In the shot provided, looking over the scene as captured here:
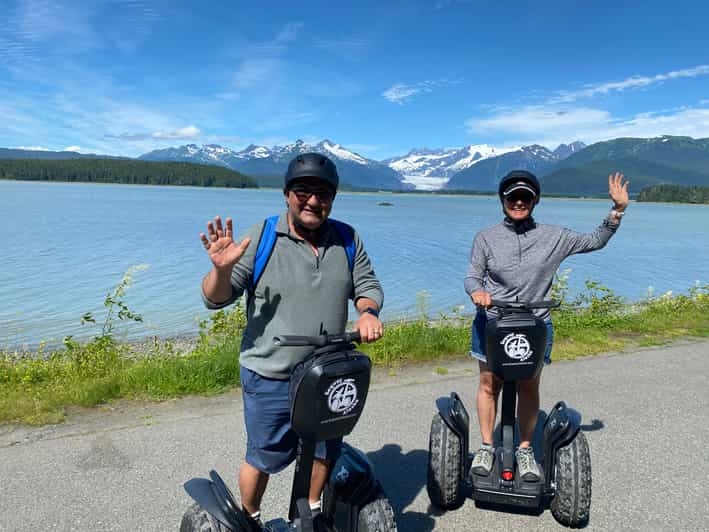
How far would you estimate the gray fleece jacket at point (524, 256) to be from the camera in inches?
132

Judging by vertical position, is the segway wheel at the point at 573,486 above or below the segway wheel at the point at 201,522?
below

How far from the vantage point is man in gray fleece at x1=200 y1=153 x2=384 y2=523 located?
2.29 metres

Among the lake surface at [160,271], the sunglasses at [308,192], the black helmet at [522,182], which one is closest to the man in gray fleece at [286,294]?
the sunglasses at [308,192]

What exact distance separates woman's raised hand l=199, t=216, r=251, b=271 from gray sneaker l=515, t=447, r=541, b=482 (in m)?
2.33

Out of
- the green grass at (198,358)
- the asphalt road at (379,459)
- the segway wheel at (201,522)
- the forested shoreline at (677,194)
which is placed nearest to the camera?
the segway wheel at (201,522)

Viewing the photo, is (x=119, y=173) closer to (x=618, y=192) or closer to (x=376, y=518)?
(x=618, y=192)

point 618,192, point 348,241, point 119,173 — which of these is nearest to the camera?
point 348,241

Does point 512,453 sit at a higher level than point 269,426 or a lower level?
lower

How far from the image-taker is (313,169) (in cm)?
226

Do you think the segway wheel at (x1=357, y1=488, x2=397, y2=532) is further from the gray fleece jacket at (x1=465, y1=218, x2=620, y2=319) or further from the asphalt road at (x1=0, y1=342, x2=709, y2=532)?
the gray fleece jacket at (x1=465, y1=218, x2=620, y2=319)

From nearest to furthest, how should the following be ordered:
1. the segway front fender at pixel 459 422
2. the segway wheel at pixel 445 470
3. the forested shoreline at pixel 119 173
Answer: the segway wheel at pixel 445 470 → the segway front fender at pixel 459 422 → the forested shoreline at pixel 119 173

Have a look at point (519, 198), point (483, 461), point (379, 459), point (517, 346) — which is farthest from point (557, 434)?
point (519, 198)

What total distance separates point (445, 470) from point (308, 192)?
2073 millimetres

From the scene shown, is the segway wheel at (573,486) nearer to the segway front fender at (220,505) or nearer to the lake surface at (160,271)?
the segway front fender at (220,505)
